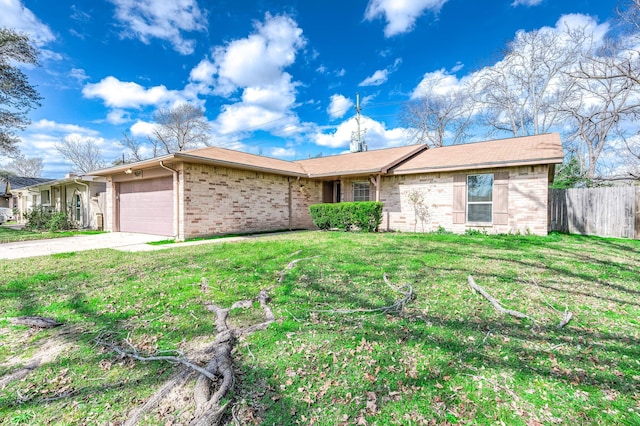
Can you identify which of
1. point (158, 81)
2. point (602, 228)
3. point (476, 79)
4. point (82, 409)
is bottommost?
point (82, 409)

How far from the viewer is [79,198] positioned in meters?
14.3

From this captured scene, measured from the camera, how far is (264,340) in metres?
2.58

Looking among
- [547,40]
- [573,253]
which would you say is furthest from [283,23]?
[547,40]

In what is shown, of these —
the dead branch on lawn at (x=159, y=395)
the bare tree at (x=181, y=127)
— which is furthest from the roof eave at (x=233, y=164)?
the bare tree at (x=181, y=127)

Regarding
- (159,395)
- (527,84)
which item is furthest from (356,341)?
(527,84)

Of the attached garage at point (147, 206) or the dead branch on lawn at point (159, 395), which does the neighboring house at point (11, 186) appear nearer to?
the attached garage at point (147, 206)

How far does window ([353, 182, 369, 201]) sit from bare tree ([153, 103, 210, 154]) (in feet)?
73.1

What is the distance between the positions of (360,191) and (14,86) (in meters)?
17.8

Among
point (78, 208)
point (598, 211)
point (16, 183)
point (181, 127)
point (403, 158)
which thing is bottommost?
point (598, 211)

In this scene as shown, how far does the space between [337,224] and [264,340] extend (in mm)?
8785

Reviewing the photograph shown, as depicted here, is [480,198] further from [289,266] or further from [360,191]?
[289,266]

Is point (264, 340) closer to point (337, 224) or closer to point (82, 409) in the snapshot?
point (82, 409)

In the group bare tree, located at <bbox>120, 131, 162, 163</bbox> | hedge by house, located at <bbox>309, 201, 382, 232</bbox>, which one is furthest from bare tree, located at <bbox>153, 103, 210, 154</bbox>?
hedge by house, located at <bbox>309, 201, 382, 232</bbox>

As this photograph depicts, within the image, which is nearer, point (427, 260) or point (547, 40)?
point (427, 260)
